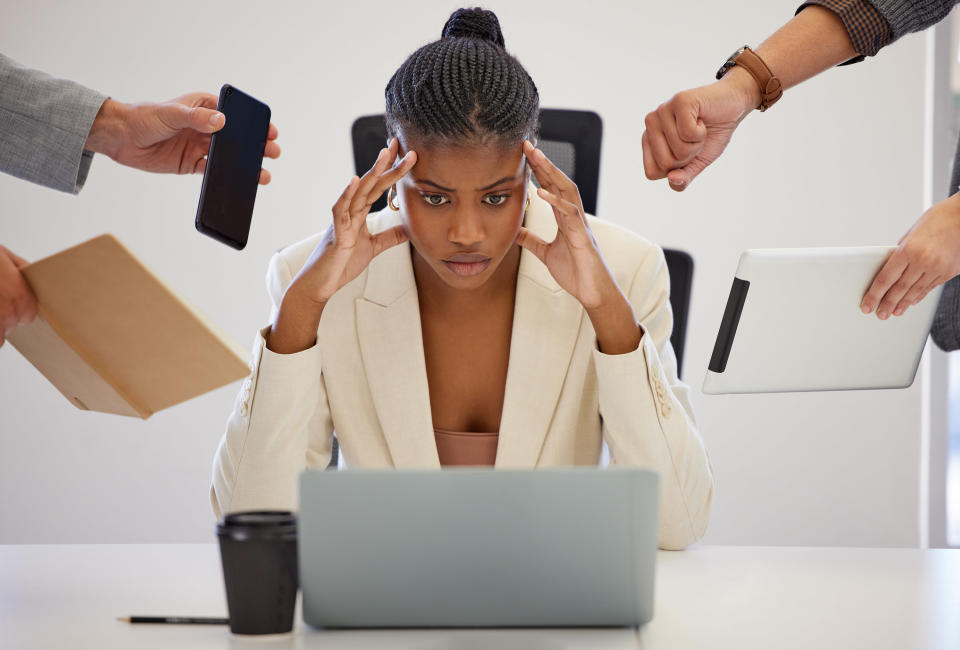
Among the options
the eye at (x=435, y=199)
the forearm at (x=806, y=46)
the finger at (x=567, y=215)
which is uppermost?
the forearm at (x=806, y=46)

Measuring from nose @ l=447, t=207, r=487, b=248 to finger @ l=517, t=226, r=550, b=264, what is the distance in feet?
0.36

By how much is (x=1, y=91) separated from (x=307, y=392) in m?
0.71

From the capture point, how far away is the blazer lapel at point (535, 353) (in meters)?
1.57

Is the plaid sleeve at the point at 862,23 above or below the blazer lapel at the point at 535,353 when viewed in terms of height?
above

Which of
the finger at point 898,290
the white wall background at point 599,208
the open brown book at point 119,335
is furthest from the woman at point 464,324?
the white wall background at point 599,208

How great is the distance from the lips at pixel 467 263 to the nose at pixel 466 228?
1.5 inches

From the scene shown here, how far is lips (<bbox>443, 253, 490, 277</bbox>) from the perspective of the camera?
154 centimetres

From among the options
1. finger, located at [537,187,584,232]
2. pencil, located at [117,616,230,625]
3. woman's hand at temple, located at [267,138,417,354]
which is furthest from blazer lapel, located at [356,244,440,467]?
pencil, located at [117,616,230,625]

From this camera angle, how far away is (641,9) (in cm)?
361

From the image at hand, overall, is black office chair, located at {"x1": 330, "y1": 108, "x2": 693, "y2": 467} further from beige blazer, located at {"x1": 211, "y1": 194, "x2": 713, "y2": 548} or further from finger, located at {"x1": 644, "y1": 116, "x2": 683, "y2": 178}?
finger, located at {"x1": 644, "y1": 116, "x2": 683, "y2": 178}

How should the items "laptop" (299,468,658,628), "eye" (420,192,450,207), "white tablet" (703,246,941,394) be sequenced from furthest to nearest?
1. "eye" (420,192,450,207)
2. "white tablet" (703,246,941,394)
3. "laptop" (299,468,658,628)

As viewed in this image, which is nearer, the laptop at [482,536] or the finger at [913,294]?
the laptop at [482,536]

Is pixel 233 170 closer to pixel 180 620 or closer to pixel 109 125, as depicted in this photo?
pixel 109 125

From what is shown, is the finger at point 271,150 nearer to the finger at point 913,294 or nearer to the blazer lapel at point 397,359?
the blazer lapel at point 397,359
